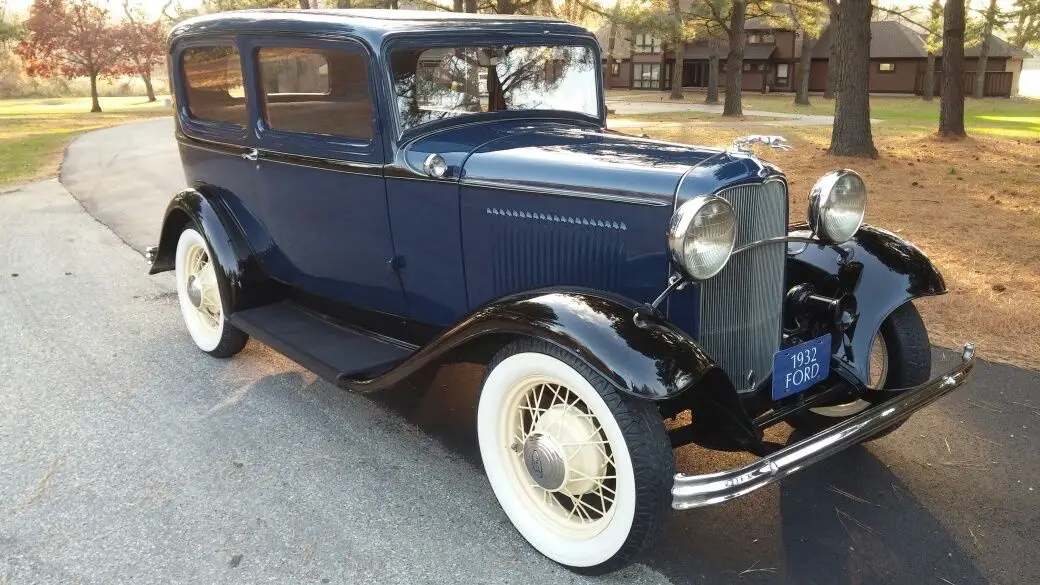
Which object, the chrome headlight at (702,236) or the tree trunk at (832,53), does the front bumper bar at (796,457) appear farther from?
the tree trunk at (832,53)

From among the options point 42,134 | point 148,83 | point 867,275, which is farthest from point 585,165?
point 148,83

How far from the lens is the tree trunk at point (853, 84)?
11.4 meters

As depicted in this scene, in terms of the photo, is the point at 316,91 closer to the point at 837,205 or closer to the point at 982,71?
the point at 837,205

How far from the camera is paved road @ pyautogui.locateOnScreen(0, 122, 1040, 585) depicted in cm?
260

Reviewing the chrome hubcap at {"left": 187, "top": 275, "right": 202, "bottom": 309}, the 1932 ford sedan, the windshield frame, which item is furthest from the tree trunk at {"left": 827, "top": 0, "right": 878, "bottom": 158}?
the chrome hubcap at {"left": 187, "top": 275, "right": 202, "bottom": 309}

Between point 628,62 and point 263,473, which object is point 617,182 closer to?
point 263,473

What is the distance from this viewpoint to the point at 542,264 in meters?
3.01

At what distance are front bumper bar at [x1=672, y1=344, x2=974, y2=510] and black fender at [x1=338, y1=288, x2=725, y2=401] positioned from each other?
0.29m

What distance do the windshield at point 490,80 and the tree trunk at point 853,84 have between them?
911 cm

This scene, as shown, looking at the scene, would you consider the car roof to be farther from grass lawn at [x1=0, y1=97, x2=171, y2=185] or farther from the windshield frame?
grass lawn at [x1=0, y1=97, x2=171, y2=185]

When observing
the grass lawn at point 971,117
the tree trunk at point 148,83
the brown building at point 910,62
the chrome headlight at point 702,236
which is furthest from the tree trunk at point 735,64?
the tree trunk at point 148,83

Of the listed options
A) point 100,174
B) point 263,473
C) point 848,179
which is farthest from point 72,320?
point 100,174

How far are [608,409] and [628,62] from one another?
50.3 metres

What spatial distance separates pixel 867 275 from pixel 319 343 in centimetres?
249
